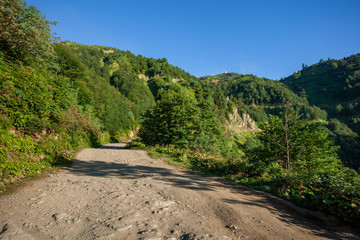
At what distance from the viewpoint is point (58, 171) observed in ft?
24.5

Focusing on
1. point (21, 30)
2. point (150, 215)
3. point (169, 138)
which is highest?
point (21, 30)

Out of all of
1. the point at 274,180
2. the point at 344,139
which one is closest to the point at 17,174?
the point at 274,180

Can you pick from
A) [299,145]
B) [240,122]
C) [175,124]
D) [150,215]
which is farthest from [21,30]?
[240,122]

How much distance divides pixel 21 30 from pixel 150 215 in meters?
12.5

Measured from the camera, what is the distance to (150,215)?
11.9 feet

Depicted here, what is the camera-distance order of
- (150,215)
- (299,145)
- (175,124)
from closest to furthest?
(150,215)
(299,145)
(175,124)

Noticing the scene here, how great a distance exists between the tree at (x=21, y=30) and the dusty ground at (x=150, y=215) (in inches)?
360

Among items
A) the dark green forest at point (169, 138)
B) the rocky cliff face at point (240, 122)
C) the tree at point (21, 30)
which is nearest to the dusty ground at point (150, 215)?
the dark green forest at point (169, 138)

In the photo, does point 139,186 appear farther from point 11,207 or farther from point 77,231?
point 11,207

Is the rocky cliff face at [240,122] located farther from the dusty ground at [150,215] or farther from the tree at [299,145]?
the dusty ground at [150,215]

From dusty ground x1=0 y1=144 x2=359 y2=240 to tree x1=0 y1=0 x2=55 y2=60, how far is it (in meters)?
9.14

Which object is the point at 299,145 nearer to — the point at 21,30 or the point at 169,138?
the point at 169,138

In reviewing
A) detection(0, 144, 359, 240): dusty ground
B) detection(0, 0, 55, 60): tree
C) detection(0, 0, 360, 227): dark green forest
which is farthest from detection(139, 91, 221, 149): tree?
detection(0, 0, 55, 60): tree

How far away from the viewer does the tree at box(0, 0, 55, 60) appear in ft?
30.3
